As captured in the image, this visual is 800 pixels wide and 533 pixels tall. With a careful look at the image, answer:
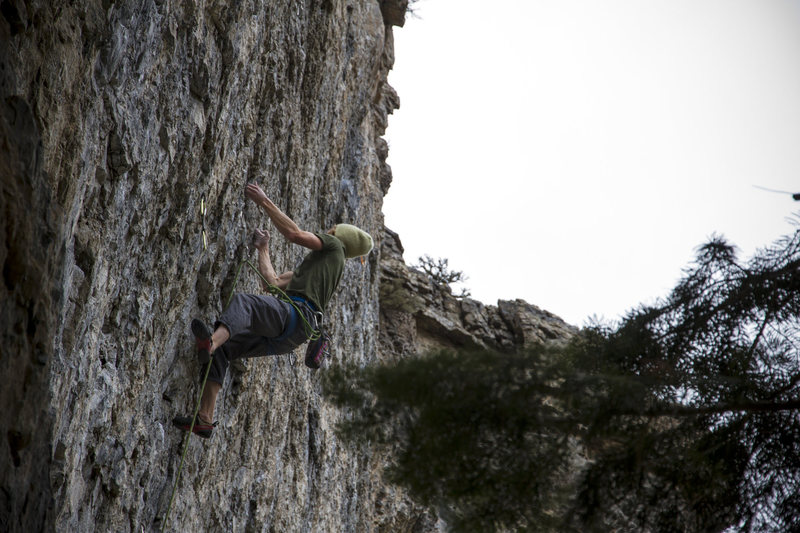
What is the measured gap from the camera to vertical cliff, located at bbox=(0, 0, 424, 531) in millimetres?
3342

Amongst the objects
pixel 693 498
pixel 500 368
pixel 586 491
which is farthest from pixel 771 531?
pixel 500 368

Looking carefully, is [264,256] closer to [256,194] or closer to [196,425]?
[256,194]

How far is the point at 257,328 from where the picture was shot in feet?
21.4

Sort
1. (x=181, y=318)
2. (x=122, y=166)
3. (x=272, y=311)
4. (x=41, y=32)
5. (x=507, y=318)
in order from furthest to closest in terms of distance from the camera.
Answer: (x=507, y=318) → (x=272, y=311) → (x=181, y=318) → (x=122, y=166) → (x=41, y=32)

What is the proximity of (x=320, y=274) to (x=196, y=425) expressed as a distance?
1849 mm

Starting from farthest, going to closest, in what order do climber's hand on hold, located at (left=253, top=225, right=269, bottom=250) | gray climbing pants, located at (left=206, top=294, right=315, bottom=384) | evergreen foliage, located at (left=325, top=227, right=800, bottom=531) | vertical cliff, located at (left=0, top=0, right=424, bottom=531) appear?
climber's hand on hold, located at (left=253, top=225, right=269, bottom=250) → gray climbing pants, located at (left=206, top=294, right=315, bottom=384) → evergreen foliage, located at (left=325, top=227, right=800, bottom=531) → vertical cliff, located at (left=0, top=0, right=424, bottom=531)

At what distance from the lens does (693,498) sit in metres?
4.37

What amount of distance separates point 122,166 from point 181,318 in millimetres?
1748

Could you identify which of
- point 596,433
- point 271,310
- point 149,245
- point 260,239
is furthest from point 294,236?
point 596,433

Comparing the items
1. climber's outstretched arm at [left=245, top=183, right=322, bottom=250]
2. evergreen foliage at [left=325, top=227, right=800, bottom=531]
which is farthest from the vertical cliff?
evergreen foliage at [left=325, top=227, right=800, bottom=531]

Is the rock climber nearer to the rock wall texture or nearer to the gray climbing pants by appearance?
the gray climbing pants

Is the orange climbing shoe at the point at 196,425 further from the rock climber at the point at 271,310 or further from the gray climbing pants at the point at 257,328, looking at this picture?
the gray climbing pants at the point at 257,328

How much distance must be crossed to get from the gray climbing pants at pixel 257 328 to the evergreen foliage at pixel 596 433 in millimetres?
1818

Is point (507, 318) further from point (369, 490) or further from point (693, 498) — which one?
point (693, 498)
